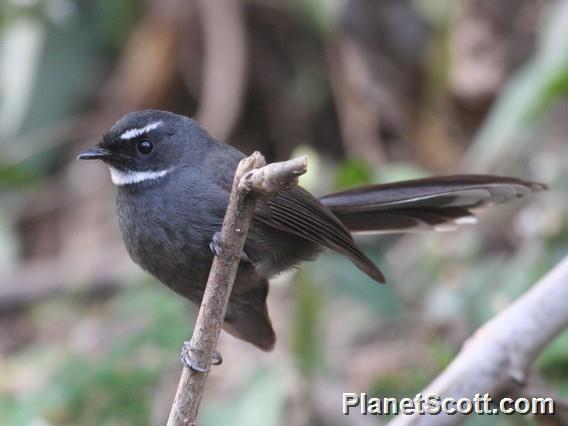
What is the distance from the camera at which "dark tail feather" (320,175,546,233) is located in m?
3.46

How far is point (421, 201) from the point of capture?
3617 mm

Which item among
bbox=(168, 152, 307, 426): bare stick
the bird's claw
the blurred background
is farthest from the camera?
the blurred background

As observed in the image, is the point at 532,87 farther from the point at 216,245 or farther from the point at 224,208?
the point at 216,245

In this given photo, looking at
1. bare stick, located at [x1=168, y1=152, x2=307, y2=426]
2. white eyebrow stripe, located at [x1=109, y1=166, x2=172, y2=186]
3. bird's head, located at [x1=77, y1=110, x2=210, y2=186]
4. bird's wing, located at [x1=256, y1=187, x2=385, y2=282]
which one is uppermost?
bird's head, located at [x1=77, y1=110, x2=210, y2=186]

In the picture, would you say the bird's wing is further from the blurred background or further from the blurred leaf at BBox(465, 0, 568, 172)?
the blurred leaf at BBox(465, 0, 568, 172)

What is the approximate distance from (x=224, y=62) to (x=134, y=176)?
13.9 feet

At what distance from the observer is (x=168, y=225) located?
10.7ft

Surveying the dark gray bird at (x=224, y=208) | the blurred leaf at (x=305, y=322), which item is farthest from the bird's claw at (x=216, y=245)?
the blurred leaf at (x=305, y=322)

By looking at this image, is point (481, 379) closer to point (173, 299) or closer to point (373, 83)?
point (173, 299)

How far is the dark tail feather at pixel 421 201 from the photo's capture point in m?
3.46

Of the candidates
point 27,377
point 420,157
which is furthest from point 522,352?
point 420,157

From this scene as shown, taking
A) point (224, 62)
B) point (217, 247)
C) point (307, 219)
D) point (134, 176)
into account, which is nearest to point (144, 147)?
point (134, 176)

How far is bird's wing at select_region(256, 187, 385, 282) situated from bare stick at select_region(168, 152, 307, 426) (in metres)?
0.73

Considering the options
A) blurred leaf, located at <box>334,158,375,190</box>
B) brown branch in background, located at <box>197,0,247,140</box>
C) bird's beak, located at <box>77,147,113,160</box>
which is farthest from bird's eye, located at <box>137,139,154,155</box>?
brown branch in background, located at <box>197,0,247,140</box>
